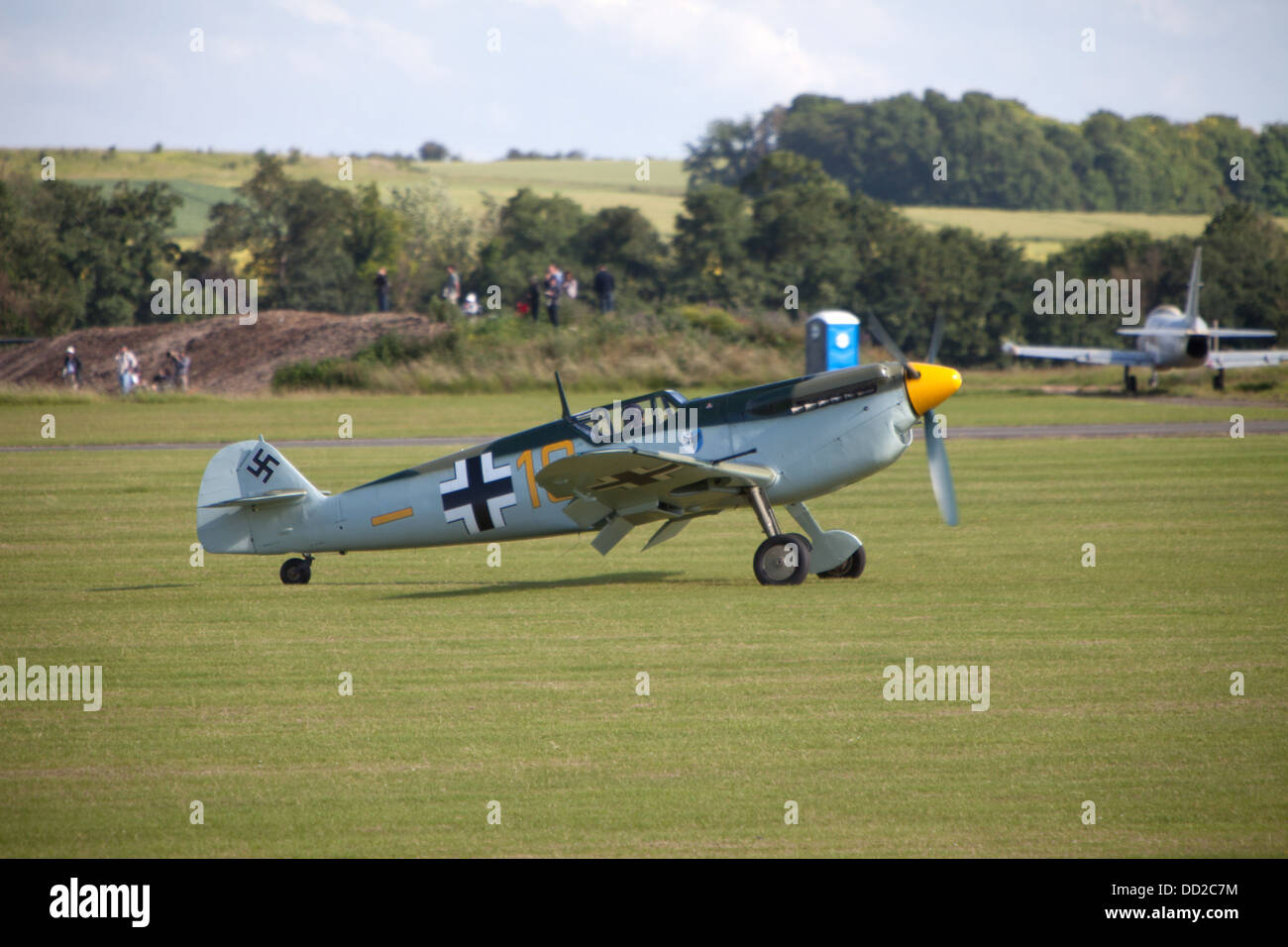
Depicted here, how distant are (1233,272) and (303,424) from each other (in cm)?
4730

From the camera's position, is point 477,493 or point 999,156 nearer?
point 477,493

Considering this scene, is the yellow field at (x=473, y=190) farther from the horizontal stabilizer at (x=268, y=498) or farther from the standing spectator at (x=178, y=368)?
the horizontal stabilizer at (x=268, y=498)

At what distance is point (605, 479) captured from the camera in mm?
12109

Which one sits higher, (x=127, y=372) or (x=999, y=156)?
(x=999, y=156)

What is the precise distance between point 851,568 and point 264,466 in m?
5.80

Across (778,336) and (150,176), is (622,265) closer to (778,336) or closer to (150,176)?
(778,336)

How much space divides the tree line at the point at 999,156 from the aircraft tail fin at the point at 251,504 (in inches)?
4411

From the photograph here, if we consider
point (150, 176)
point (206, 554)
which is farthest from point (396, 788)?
point (150, 176)

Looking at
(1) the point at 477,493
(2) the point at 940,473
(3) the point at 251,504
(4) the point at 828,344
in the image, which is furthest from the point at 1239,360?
(3) the point at 251,504

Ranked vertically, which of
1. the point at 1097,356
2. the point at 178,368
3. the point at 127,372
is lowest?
the point at 1097,356

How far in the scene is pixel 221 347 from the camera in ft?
180

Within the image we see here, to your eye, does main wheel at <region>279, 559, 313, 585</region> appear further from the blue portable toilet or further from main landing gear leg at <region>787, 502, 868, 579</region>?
the blue portable toilet

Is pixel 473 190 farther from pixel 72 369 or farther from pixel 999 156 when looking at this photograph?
pixel 72 369

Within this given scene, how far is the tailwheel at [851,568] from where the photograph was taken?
13.0m
